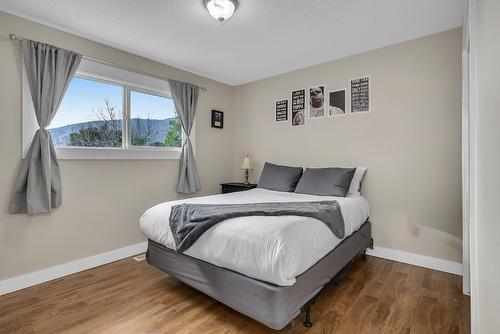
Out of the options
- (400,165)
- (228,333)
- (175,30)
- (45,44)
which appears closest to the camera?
(228,333)

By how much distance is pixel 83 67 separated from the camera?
2682mm

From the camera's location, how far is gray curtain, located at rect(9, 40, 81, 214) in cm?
228

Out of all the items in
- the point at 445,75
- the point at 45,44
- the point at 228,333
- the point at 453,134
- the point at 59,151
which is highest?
the point at 45,44

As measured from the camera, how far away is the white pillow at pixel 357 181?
116 inches

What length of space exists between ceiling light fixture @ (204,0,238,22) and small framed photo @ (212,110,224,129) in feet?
6.69

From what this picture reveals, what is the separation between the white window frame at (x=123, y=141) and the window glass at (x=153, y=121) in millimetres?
56

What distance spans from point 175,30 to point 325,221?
91.4 inches

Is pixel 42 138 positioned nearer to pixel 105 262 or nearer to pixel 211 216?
pixel 105 262

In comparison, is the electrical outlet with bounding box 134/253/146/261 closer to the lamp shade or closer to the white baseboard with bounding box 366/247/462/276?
the lamp shade

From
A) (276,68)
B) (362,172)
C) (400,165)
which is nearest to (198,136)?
(276,68)

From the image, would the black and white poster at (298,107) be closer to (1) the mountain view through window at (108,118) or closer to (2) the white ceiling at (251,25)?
(2) the white ceiling at (251,25)

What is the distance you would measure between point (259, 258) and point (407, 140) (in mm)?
2266

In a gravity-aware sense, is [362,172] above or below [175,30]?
below

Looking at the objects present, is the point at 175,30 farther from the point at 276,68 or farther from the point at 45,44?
the point at 276,68
